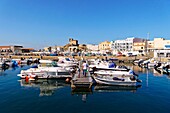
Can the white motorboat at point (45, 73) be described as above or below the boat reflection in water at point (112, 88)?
above

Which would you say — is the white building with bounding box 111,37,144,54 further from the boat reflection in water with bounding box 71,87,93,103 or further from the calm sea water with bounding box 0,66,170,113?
the boat reflection in water with bounding box 71,87,93,103

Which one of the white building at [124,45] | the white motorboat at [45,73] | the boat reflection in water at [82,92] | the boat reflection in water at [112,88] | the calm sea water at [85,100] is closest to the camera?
the calm sea water at [85,100]

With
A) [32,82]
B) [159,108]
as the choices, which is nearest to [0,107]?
[32,82]

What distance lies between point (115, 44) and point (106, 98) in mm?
96039

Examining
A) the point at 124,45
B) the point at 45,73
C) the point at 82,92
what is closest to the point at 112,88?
the point at 82,92

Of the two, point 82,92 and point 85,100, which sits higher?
point 82,92

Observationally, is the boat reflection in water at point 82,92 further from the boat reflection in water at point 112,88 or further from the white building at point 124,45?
the white building at point 124,45

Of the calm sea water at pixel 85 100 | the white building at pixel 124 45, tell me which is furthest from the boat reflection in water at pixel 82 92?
A: the white building at pixel 124 45

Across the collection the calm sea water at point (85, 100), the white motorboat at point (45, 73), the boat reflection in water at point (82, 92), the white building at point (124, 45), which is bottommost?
the calm sea water at point (85, 100)

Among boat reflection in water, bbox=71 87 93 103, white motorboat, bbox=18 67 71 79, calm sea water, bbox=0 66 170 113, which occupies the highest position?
white motorboat, bbox=18 67 71 79

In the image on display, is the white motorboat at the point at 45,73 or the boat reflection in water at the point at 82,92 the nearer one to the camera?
the boat reflection in water at the point at 82,92

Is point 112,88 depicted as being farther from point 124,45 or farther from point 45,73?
point 124,45

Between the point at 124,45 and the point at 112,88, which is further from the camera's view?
the point at 124,45

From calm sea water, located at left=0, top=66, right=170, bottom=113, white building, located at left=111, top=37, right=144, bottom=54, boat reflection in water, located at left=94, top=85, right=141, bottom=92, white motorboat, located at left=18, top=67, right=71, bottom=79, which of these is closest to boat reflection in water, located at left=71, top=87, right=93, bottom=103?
calm sea water, located at left=0, top=66, right=170, bottom=113
